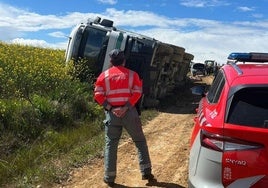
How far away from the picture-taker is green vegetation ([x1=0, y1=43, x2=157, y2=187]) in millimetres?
7316

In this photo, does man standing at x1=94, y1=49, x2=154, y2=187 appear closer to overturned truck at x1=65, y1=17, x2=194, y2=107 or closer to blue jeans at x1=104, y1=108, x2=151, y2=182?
blue jeans at x1=104, y1=108, x2=151, y2=182

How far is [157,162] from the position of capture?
296 inches

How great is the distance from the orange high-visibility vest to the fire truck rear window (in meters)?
2.35

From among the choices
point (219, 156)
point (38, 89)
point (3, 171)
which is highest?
point (219, 156)

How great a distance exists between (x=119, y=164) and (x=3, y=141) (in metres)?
2.47

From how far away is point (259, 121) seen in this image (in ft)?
12.1

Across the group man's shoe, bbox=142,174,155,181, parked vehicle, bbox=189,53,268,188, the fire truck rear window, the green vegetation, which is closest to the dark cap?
man's shoe, bbox=142,174,155,181

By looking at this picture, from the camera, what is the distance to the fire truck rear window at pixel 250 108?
371 cm

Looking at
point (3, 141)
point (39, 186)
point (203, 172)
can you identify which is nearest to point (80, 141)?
point (3, 141)

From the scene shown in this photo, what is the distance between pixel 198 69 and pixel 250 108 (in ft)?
103

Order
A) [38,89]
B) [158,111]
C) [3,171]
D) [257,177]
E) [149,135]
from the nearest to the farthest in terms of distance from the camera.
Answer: [257,177], [3,171], [149,135], [38,89], [158,111]

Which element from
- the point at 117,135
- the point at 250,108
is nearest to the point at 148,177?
the point at 117,135

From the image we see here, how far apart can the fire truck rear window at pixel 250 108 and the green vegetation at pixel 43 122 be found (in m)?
3.47

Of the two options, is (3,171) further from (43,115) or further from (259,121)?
(259,121)
